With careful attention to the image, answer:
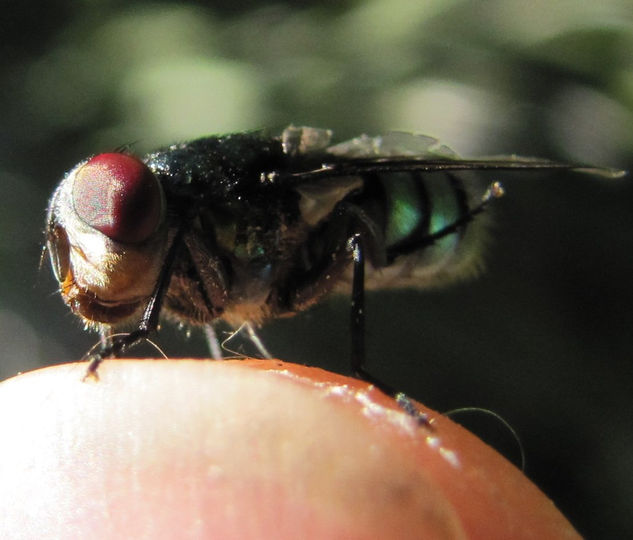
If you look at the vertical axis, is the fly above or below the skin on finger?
above

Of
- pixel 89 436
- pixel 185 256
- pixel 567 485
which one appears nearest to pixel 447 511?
pixel 89 436

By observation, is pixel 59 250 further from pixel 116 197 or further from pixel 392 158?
pixel 392 158

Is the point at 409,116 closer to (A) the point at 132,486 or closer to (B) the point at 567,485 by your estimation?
(B) the point at 567,485

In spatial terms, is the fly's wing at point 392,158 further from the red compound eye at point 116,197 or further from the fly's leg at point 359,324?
the red compound eye at point 116,197

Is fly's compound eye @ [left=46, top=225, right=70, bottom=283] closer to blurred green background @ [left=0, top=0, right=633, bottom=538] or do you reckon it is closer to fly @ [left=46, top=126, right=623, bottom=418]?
fly @ [left=46, top=126, right=623, bottom=418]

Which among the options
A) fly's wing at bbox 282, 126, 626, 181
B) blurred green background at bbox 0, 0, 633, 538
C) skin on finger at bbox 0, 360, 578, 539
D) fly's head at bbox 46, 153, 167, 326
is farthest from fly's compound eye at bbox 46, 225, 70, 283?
blurred green background at bbox 0, 0, 633, 538

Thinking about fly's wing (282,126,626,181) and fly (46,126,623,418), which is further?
fly's wing (282,126,626,181)

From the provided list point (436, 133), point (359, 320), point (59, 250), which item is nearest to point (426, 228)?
point (359, 320)
